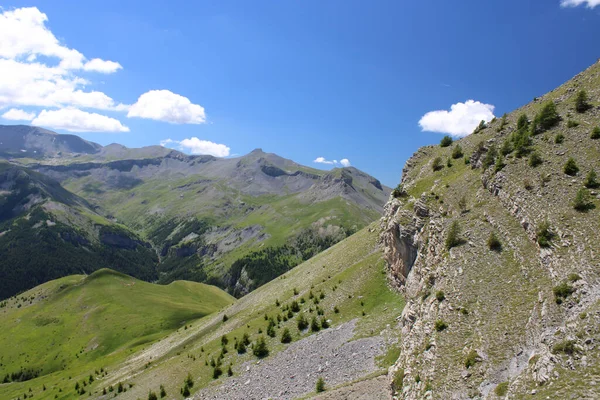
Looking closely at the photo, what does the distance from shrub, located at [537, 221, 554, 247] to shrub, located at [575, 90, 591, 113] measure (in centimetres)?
2022

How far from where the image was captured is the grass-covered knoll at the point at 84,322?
115 metres

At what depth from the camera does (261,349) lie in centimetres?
4197

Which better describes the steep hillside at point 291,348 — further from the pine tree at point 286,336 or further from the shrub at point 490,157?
the shrub at point 490,157

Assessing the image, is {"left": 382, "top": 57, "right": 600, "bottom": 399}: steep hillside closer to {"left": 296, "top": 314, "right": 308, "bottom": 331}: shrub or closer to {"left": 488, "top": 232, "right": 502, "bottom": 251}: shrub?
{"left": 488, "top": 232, "right": 502, "bottom": 251}: shrub

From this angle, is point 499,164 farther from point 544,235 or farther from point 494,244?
point 544,235

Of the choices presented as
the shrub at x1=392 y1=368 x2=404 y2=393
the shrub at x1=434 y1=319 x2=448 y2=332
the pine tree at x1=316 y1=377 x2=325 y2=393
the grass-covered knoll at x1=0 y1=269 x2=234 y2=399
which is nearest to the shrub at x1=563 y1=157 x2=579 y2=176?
the shrub at x1=434 y1=319 x2=448 y2=332

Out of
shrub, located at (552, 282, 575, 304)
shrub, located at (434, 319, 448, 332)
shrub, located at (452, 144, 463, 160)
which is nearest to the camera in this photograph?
shrub, located at (552, 282, 575, 304)

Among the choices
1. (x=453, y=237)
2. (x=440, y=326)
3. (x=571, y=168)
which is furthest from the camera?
(x=453, y=237)

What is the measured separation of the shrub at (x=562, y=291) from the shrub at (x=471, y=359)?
6.13 m

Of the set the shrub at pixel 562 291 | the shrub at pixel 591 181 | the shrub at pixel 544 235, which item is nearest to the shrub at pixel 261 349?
the shrub at pixel 562 291

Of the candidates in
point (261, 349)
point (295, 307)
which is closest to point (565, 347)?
point (261, 349)

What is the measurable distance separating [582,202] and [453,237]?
10.6m

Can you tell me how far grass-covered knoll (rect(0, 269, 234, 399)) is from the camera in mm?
115287

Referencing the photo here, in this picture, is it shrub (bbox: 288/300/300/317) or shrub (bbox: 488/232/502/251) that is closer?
shrub (bbox: 488/232/502/251)
